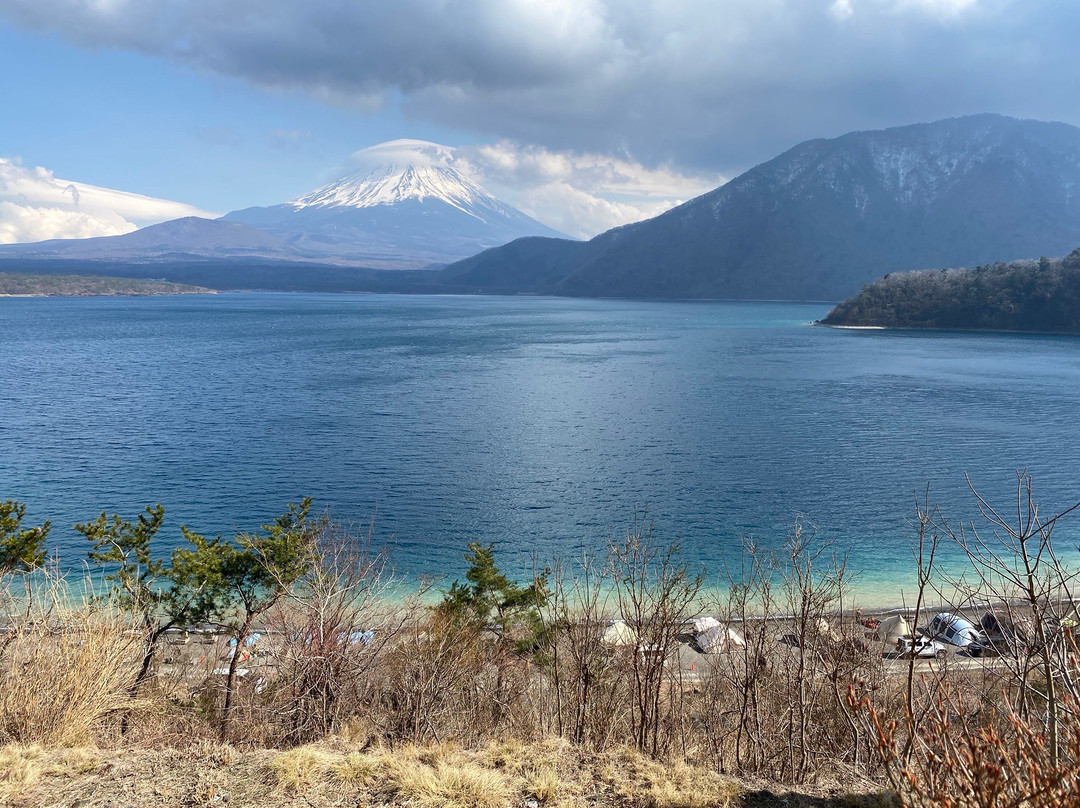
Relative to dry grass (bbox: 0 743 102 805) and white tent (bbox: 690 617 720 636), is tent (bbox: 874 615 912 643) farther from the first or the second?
dry grass (bbox: 0 743 102 805)

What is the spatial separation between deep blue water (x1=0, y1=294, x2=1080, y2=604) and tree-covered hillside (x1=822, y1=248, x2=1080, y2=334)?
29.9 meters

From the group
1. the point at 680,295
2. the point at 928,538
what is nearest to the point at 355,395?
the point at 928,538

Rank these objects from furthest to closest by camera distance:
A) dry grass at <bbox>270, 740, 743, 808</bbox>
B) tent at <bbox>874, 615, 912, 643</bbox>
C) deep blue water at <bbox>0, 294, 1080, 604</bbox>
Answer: deep blue water at <bbox>0, 294, 1080, 604</bbox>
tent at <bbox>874, 615, 912, 643</bbox>
dry grass at <bbox>270, 740, 743, 808</bbox>

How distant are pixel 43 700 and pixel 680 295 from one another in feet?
656

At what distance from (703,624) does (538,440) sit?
54.7 ft

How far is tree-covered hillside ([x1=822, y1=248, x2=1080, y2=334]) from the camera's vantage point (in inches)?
3452

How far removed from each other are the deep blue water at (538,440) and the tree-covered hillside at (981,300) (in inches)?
1176

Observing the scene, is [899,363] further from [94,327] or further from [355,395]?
[94,327]

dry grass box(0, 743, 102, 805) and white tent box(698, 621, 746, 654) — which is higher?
dry grass box(0, 743, 102, 805)

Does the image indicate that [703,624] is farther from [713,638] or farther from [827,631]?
[827,631]

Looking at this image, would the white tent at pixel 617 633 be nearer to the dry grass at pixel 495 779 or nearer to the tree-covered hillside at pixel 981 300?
the dry grass at pixel 495 779

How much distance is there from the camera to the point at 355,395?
41.0 metres

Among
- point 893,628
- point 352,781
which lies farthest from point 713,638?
point 352,781

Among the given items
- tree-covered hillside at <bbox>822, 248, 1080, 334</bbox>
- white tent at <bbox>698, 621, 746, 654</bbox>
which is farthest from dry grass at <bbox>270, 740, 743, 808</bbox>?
tree-covered hillside at <bbox>822, 248, 1080, 334</bbox>
